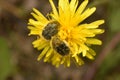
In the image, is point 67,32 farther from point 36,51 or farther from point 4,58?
point 36,51

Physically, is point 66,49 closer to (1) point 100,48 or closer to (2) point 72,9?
(2) point 72,9

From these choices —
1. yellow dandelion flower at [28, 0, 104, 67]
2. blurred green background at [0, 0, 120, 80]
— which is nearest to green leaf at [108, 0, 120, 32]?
blurred green background at [0, 0, 120, 80]

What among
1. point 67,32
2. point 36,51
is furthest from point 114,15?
point 67,32

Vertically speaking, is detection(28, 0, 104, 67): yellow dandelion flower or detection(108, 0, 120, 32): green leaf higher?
detection(28, 0, 104, 67): yellow dandelion flower

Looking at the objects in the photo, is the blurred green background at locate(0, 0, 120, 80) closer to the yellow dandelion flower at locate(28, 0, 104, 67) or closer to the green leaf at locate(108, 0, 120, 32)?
the green leaf at locate(108, 0, 120, 32)

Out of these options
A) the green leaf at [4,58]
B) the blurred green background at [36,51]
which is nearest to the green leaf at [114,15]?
the blurred green background at [36,51]

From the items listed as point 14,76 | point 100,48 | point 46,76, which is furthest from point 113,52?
point 14,76
